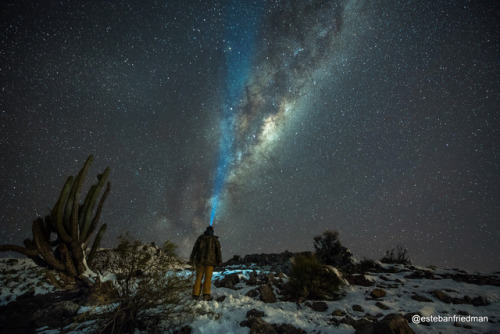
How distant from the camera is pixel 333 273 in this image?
6973 millimetres

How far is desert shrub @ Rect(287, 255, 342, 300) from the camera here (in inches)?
A: 248

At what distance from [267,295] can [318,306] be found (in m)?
1.43

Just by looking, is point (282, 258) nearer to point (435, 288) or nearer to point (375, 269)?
point (375, 269)

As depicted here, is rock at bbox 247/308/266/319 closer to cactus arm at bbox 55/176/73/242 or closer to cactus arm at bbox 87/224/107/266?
cactus arm at bbox 55/176/73/242

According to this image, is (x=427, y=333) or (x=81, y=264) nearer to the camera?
(x=427, y=333)

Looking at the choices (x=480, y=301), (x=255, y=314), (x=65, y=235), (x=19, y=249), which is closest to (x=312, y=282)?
(x=255, y=314)

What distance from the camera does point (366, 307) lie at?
5551 millimetres

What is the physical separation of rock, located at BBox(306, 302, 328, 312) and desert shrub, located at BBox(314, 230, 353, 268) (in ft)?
19.7

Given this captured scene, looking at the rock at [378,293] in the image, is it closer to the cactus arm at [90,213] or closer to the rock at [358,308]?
the rock at [358,308]

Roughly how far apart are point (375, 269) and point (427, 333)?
6.72 meters

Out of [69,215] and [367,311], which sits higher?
[69,215]

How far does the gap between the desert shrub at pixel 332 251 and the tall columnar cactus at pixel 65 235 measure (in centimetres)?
1065

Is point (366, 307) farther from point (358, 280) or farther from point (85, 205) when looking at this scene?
point (85, 205)

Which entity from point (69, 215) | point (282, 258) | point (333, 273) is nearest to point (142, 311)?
point (69, 215)
